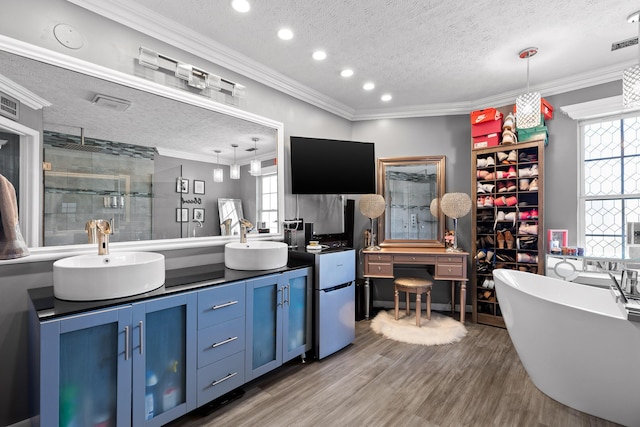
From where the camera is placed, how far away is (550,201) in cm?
330

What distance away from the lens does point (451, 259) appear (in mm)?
3443

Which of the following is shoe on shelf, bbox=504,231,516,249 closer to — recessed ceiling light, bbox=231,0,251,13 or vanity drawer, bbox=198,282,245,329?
vanity drawer, bbox=198,282,245,329

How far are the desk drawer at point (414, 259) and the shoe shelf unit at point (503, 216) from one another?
528mm

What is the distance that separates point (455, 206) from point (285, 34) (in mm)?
2582

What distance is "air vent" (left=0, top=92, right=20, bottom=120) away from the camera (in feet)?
5.21

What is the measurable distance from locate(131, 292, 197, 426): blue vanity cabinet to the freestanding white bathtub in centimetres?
223

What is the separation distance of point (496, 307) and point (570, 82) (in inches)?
98.1

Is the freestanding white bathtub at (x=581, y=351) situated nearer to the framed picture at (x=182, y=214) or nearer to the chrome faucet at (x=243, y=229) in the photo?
the chrome faucet at (x=243, y=229)

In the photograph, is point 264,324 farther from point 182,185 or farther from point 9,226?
point 9,226

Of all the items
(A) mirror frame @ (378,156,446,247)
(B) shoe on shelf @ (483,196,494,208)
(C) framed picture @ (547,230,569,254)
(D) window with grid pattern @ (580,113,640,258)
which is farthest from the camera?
(A) mirror frame @ (378,156,446,247)

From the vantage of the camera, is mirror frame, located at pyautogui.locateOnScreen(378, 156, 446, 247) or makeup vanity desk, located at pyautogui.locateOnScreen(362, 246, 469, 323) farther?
mirror frame, located at pyautogui.locateOnScreen(378, 156, 446, 247)

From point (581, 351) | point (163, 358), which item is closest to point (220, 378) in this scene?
point (163, 358)

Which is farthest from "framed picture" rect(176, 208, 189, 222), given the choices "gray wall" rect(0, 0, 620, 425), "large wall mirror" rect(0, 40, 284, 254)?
"gray wall" rect(0, 0, 620, 425)

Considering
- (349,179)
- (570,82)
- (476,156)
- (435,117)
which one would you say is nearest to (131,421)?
(349,179)
